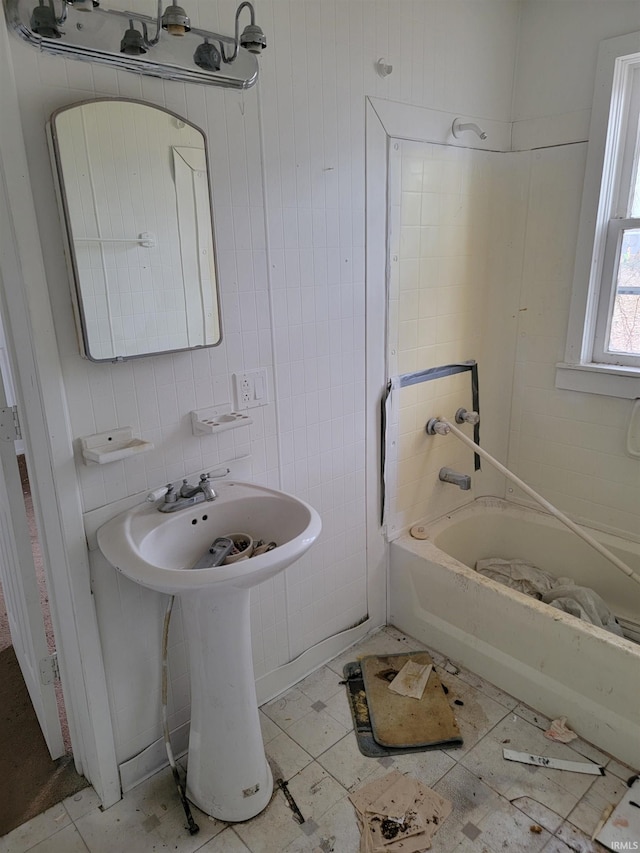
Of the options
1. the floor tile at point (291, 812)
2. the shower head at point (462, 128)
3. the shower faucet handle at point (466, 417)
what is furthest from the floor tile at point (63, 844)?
the shower head at point (462, 128)

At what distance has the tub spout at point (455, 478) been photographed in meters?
2.35

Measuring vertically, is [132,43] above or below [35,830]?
above

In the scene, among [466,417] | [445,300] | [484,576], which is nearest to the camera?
[484,576]

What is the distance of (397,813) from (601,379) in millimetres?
1743

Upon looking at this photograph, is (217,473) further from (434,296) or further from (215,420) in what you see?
(434,296)

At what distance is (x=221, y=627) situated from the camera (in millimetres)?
1441

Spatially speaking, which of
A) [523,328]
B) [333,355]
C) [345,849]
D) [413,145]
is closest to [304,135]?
[413,145]

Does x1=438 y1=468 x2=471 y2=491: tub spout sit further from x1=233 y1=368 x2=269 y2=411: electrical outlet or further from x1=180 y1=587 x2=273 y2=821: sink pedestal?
x1=180 y1=587 x2=273 y2=821: sink pedestal

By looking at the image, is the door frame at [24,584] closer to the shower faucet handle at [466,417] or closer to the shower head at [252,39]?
the shower head at [252,39]

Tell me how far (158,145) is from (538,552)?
7.15ft

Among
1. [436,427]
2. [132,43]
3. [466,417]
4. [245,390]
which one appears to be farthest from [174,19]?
[466,417]

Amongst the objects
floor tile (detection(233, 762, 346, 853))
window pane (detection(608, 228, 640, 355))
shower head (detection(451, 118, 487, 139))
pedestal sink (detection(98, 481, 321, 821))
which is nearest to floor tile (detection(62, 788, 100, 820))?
pedestal sink (detection(98, 481, 321, 821))

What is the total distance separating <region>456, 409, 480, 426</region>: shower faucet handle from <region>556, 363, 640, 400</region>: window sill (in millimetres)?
383

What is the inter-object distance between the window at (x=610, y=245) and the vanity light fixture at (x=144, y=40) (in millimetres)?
1394
